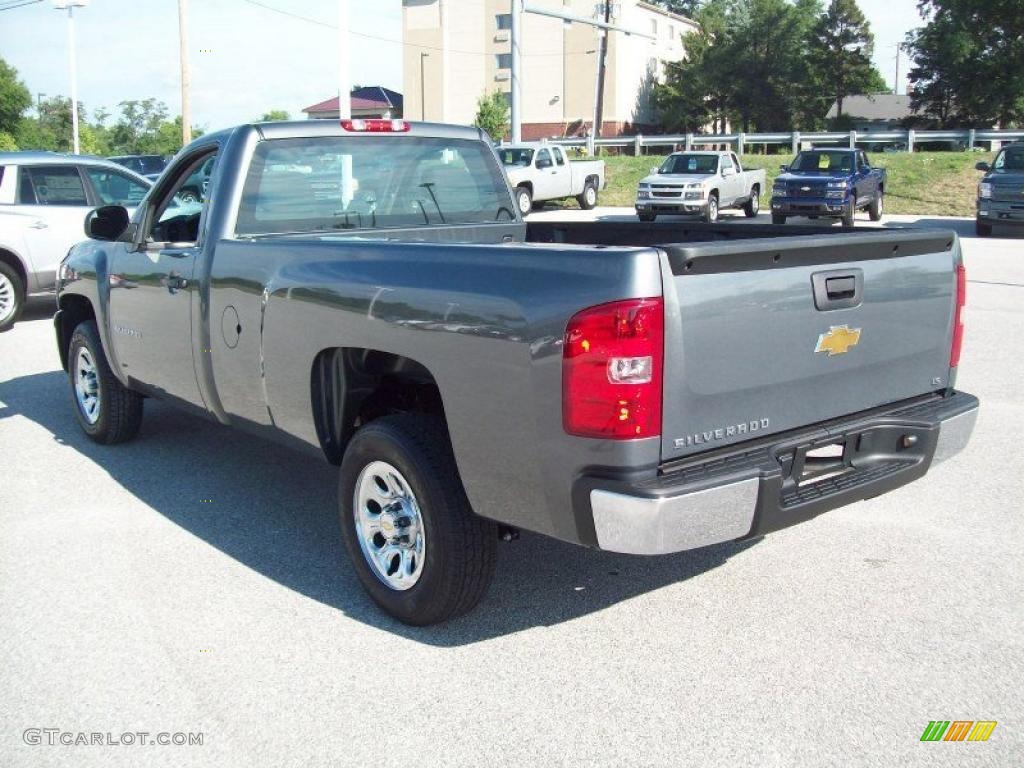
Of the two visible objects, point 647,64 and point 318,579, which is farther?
point 647,64

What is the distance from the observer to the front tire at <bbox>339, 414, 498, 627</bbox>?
370cm

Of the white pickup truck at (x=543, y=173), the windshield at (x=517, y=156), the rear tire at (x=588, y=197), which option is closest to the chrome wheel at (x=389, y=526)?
the white pickup truck at (x=543, y=173)

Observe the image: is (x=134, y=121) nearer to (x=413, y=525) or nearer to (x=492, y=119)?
Answer: (x=492, y=119)

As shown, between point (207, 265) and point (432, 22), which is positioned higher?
point (432, 22)

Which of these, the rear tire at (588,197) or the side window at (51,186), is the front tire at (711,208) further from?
the side window at (51,186)

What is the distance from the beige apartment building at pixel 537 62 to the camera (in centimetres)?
7012

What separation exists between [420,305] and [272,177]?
1.74 meters

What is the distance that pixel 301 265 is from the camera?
14.0 ft

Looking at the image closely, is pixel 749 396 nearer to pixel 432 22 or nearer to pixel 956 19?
pixel 956 19

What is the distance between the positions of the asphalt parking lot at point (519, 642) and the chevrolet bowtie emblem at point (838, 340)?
1080 mm

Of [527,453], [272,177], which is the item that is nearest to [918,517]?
[527,453]

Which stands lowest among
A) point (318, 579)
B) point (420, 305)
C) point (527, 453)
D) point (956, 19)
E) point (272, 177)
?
point (318, 579)
